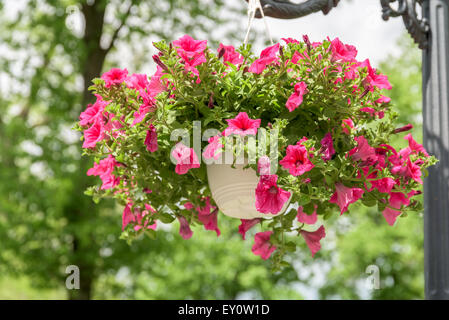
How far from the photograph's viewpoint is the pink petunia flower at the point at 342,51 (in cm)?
180

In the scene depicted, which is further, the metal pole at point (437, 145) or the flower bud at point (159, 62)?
the metal pole at point (437, 145)

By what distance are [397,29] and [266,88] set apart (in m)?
11.2

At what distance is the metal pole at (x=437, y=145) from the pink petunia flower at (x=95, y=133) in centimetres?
128

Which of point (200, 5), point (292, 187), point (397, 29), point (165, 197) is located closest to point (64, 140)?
point (200, 5)

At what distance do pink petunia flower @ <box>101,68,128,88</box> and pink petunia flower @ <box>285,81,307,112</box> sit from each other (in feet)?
1.94

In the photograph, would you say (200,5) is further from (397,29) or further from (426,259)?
(426,259)

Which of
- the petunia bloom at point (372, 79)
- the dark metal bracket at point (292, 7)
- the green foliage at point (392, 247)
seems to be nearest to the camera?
the petunia bloom at point (372, 79)

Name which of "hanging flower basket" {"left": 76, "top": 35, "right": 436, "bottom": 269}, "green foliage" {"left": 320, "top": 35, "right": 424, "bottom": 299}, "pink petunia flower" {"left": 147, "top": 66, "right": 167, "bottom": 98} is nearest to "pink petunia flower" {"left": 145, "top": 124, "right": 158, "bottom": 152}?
"hanging flower basket" {"left": 76, "top": 35, "right": 436, "bottom": 269}

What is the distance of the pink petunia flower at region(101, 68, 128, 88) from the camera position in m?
1.96

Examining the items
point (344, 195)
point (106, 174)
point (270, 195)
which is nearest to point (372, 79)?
point (344, 195)

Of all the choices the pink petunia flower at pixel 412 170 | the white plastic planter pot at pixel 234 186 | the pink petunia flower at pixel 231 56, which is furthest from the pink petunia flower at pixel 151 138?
the pink petunia flower at pixel 412 170

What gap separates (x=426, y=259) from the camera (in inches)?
87.7

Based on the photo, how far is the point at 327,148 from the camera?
5.83 ft

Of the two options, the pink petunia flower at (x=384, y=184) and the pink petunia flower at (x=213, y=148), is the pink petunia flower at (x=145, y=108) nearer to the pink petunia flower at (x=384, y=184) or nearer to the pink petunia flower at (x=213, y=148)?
the pink petunia flower at (x=213, y=148)
